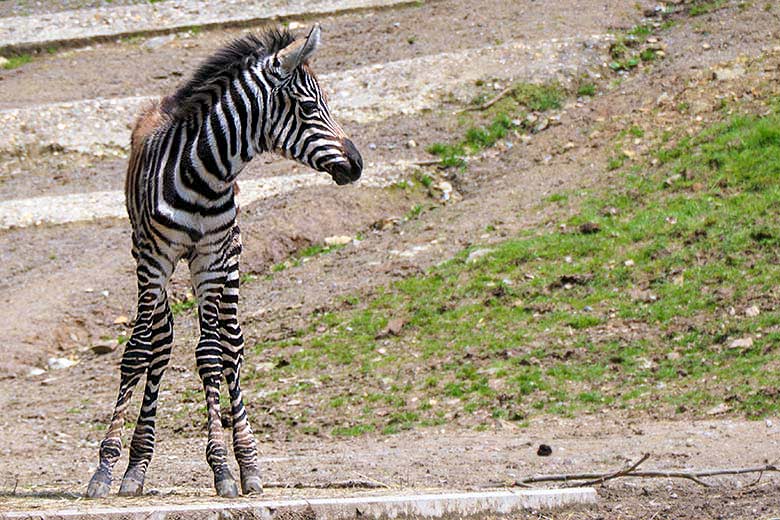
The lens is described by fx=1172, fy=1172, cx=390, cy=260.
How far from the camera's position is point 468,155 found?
18.6 metres

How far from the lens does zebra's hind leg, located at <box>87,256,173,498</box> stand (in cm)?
759

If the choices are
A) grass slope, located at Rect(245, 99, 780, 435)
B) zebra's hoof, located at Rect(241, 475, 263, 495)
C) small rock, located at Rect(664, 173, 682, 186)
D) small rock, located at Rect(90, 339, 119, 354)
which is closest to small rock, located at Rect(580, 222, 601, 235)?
grass slope, located at Rect(245, 99, 780, 435)

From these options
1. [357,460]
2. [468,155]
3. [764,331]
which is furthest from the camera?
[468,155]

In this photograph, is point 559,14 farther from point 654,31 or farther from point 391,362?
point 391,362

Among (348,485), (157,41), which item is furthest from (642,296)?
(157,41)

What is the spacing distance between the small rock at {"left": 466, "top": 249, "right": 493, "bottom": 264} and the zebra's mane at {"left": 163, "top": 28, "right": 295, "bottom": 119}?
668cm

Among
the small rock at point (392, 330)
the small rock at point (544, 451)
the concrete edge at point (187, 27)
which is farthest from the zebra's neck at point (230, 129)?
the concrete edge at point (187, 27)

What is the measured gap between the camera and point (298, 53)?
7641 millimetres

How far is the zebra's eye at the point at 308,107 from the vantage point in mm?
7715

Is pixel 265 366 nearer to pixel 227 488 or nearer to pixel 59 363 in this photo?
pixel 59 363

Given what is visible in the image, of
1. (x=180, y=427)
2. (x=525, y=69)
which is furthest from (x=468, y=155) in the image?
(x=180, y=427)

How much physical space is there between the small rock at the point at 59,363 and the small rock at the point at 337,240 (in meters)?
4.03

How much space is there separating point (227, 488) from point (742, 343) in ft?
19.5

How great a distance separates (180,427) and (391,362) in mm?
2301
